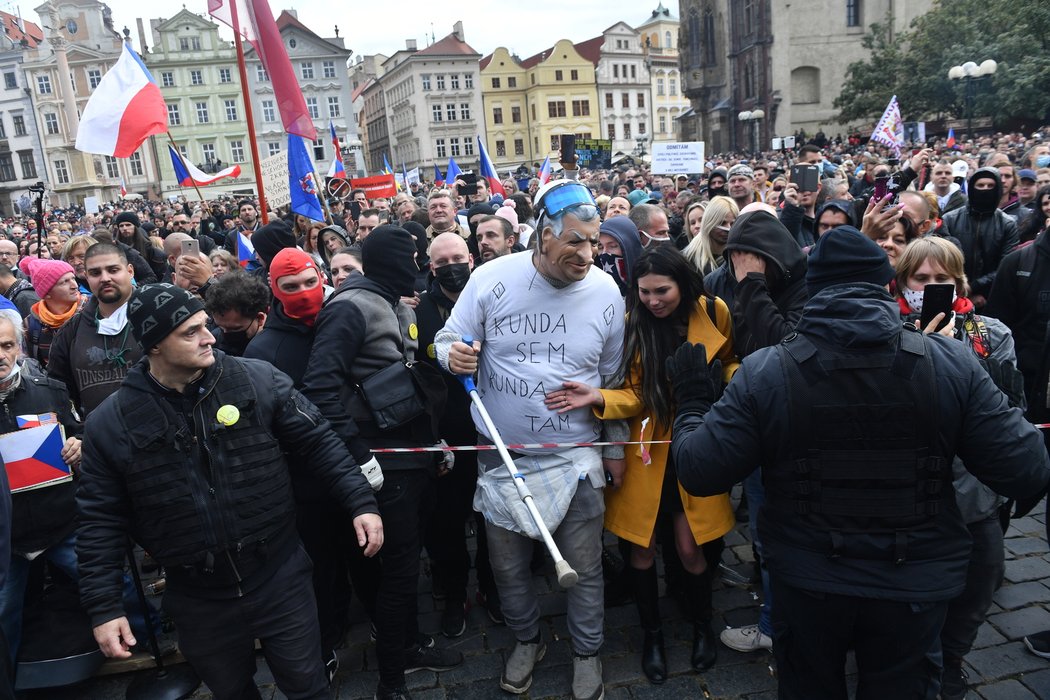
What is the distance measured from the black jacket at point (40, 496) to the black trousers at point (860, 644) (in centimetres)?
351

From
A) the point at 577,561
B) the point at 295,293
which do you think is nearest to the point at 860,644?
the point at 577,561

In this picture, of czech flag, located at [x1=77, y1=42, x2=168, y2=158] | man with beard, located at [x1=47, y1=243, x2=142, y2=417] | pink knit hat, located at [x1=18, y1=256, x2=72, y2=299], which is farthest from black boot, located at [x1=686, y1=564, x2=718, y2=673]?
czech flag, located at [x1=77, y1=42, x2=168, y2=158]

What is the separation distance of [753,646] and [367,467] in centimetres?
222

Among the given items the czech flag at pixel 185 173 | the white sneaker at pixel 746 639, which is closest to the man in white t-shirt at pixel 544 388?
the white sneaker at pixel 746 639

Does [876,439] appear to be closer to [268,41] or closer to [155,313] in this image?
[155,313]

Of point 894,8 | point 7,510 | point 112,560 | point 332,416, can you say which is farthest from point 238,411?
point 894,8

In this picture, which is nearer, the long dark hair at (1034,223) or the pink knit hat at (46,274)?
the pink knit hat at (46,274)

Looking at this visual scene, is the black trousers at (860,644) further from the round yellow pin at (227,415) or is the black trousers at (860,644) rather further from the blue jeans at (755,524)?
the round yellow pin at (227,415)

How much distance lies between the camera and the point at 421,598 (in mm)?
4484

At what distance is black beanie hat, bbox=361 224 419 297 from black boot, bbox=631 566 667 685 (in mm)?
1951

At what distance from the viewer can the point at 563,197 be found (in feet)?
10.3

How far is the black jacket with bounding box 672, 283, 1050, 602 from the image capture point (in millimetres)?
2213

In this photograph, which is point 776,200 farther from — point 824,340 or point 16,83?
point 16,83

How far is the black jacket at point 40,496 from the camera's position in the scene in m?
3.50
